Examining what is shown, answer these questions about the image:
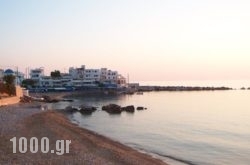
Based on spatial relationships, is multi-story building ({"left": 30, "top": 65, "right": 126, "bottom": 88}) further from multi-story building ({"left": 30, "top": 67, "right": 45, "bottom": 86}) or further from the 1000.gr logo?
the 1000.gr logo

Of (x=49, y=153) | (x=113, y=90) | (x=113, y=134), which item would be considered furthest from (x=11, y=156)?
(x=113, y=90)

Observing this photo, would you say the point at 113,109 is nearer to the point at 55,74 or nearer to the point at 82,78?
the point at 82,78

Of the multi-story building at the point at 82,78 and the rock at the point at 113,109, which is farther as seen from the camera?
the multi-story building at the point at 82,78

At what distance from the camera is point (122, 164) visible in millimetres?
21312

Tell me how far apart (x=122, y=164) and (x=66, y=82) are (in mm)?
139544

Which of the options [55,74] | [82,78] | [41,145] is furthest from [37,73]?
[41,145]

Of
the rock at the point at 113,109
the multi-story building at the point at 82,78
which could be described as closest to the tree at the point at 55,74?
the multi-story building at the point at 82,78

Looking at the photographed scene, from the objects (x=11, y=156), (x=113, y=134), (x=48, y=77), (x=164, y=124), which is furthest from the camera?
(x=48, y=77)

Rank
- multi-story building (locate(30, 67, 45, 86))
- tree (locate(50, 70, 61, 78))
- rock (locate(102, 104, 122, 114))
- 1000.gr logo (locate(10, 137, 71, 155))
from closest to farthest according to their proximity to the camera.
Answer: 1000.gr logo (locate(10, 137, 71, 155)), rock (locate(102, 104, 122, 114)), multi-story building (locate(30, 67, 45, 86)), tree (locate(50, 70, 61, 78))

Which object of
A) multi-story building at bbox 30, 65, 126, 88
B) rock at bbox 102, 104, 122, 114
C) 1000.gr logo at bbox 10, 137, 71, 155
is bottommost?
rock at bbox 102, 104, 122, 114

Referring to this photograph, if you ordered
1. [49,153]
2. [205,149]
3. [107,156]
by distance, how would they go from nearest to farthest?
[49,153]
[107,156]
[205,149]

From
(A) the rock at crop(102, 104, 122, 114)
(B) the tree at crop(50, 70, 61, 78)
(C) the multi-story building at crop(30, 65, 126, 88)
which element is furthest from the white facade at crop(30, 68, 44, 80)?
(A) the rock at crop(102, 104, 122, 114)

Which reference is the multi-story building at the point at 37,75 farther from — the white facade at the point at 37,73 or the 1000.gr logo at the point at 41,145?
the 1000.gr logo at the point at 41,145

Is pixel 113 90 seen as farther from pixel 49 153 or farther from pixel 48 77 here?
pixel 49 153
